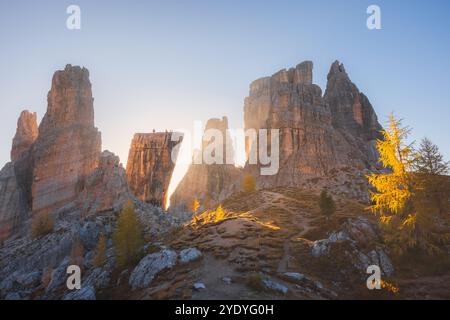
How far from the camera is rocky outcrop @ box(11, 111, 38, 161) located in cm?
10206

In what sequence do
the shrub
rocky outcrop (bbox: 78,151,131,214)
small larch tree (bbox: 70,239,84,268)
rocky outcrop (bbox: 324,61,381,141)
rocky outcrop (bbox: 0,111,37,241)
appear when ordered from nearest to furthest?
small larch tree (bbox: 70,239,84,268)
the shrub
rocky outcrop (bbox: 78,151,131,214)
rocky outcrop (bbox: 0,111,37,241)
rocky outcrop (bbox: 324,61,381,141)

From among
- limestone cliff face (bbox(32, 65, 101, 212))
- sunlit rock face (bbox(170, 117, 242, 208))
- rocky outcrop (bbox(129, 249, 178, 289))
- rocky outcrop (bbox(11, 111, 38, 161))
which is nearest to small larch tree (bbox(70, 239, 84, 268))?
rocky outcrop (bbox(129, 249, 178, 289))

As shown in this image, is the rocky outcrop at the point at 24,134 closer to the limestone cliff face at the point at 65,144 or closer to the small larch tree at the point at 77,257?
the limestone cliff face at the point at 65,144

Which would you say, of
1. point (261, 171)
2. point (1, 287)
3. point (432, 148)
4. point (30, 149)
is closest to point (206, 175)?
point (261, 171)

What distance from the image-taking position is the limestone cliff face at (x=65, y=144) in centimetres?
9219

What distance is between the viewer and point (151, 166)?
379 feet

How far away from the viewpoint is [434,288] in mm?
23969

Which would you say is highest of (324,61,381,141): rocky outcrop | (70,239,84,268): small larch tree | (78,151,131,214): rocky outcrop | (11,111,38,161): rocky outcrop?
(324,61,381,141): rocky outcrop

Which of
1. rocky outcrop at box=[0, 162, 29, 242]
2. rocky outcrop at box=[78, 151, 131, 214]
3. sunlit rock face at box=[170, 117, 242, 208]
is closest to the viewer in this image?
rocky outcrop at box=[78, 151, 131, 214]

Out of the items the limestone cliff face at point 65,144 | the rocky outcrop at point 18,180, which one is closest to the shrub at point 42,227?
the limestone cliff face at point 65,144

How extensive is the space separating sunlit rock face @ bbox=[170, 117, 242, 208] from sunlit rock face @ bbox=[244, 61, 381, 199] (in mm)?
33135

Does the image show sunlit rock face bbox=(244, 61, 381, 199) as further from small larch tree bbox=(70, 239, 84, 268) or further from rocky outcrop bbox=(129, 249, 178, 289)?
rocky outcrop bbox=(129, 249, 178, 289)

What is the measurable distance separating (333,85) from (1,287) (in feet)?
423
